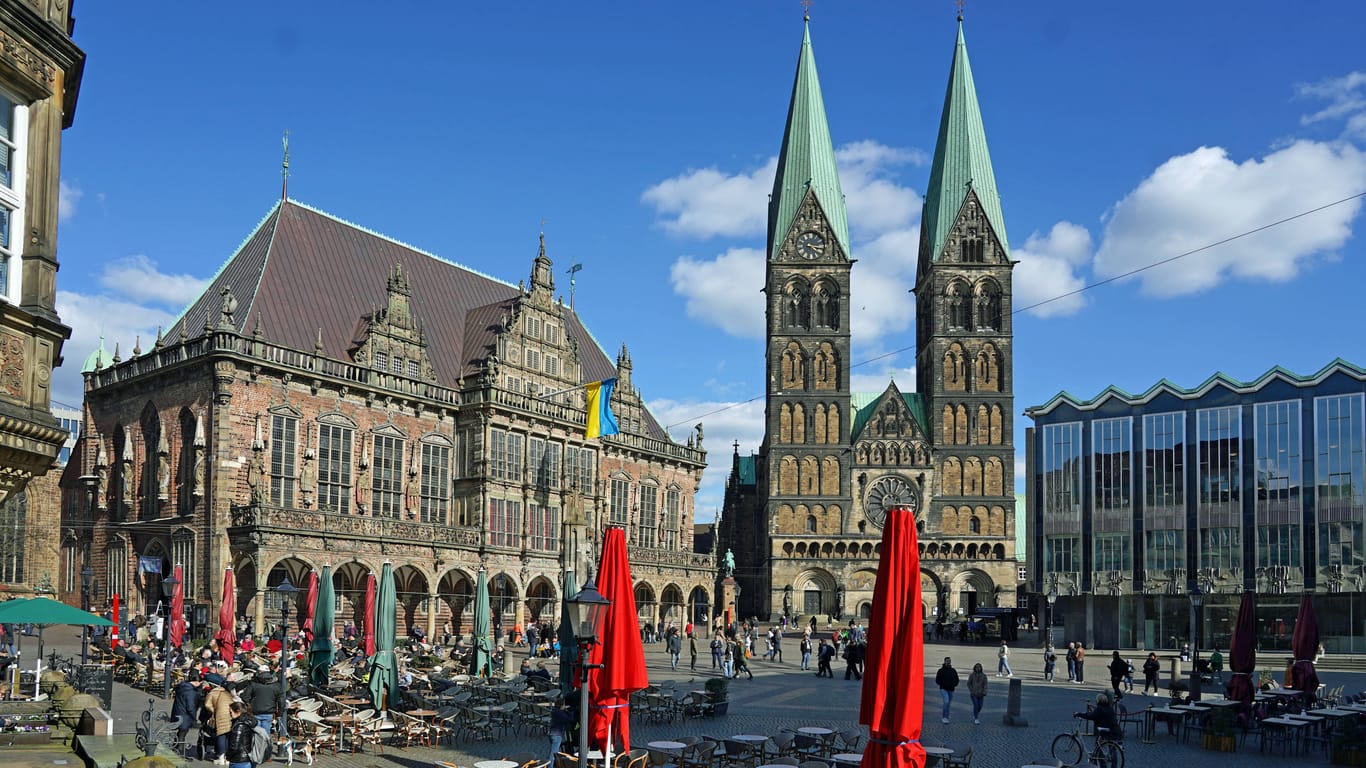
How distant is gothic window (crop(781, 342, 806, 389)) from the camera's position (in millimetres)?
86375

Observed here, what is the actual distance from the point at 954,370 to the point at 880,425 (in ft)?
20.9

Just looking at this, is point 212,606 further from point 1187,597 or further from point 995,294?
point 995,294

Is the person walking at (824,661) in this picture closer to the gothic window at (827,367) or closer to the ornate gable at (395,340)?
the ornate gable at (395,340)

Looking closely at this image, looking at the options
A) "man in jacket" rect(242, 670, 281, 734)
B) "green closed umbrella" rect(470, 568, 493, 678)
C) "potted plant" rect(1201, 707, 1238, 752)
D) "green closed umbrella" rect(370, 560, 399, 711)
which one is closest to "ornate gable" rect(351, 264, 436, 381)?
"green closed umbrella" rect(470, 568, 493, 678)

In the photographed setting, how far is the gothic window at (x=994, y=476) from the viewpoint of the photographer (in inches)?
3376

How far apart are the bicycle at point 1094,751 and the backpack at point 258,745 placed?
11.2 m

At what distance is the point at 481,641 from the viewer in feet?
101

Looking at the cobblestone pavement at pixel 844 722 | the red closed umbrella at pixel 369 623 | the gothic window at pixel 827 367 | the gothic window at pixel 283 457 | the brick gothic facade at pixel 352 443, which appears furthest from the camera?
the gothic window at pixel 827 367

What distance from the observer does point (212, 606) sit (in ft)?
132

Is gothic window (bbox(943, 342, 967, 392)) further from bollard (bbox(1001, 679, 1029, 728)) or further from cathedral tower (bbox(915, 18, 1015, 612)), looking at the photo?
bollard (bbox(1001, 679, 1029, 728))

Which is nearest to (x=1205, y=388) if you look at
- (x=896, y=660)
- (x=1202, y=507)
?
(x=1202, y=507)

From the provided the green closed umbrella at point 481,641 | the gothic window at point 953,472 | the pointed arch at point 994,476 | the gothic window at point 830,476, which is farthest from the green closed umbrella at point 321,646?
the pointed arch at point 994,476

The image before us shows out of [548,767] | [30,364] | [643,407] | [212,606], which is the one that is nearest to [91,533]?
[212,606]

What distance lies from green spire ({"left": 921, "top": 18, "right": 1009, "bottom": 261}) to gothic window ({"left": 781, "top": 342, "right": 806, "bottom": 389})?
38.4 ft
